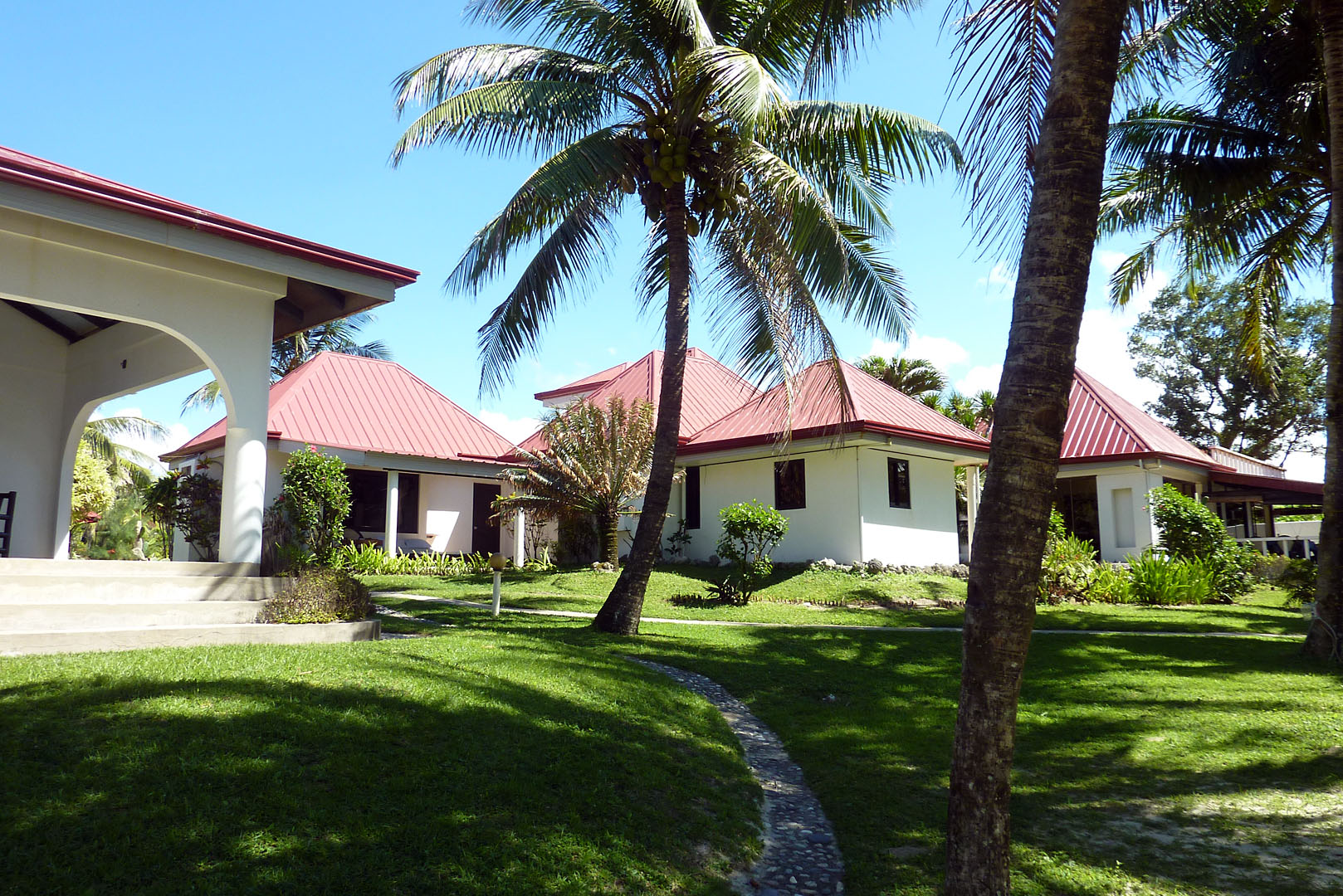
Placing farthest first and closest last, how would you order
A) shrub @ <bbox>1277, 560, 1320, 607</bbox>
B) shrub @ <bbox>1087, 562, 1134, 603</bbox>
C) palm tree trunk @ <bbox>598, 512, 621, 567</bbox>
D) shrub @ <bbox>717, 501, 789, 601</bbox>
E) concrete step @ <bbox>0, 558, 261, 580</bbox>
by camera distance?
palm tree trunk @ <bbox>598, 512, 621, 567</bbox>
shrub @ <bbox>717, 501, 789, 601</bbox>
shrub @ <bbox>1087, 562, 1134, 603</bbox>
shrub @ <bbox>1277, 560, 1320, 607</bbox>
concrete step @ <bbox>0, 558, 261, 580</bbox>

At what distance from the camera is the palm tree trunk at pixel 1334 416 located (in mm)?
10102

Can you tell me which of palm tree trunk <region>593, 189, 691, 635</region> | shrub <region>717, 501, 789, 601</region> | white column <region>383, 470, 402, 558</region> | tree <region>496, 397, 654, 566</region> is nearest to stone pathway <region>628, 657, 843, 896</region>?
palm tree trunk <region>593, 189, 691, 635</region>

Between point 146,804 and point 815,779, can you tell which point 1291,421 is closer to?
point 815,779

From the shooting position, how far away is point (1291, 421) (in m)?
39.5

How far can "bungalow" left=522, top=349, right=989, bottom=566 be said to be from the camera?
18.9 metres

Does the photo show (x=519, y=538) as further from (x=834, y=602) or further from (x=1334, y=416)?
(x=1334, y=416)

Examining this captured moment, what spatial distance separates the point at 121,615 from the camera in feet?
23.5

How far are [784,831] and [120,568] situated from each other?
6.53 m

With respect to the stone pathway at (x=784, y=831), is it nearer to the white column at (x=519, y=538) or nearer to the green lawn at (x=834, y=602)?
the green lawn at (x=834, y=602)

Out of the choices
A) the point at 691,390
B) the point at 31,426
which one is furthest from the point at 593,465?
the point at 31,426

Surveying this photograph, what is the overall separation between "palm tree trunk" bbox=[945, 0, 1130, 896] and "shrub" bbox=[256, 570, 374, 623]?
611cm

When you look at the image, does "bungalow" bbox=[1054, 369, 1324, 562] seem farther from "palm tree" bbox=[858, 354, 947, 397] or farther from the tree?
the tree

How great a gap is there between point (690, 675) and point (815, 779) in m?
2.96

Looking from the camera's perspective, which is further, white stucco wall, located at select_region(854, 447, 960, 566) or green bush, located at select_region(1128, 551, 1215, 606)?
white stucco wall, located at select_region(854, 447, 960, 566)
